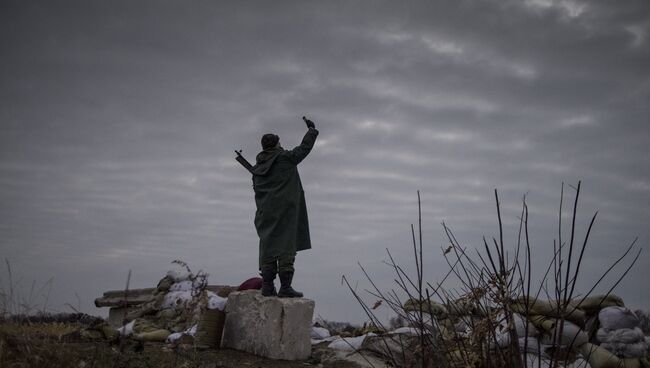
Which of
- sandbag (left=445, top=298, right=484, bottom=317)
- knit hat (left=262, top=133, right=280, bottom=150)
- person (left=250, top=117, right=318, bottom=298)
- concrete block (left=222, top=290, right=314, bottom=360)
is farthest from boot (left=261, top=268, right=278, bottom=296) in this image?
sandbag (left=445, top=298, right=484, bottom=317)

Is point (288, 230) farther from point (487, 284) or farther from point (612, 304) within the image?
point (487, 284)

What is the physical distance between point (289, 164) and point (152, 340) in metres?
3.76

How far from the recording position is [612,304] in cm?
681

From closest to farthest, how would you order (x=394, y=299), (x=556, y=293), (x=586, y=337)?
(x=556, y=293) < (x=394, y=299) < (x=586, y=337)

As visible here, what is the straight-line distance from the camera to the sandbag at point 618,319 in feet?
20.6

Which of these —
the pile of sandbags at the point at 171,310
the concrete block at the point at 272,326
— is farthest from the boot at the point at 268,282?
the pile of sandbags at the point at 171,310

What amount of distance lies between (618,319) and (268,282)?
462cm

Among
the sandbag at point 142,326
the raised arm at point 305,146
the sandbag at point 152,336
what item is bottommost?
the sandbag at point 152,336

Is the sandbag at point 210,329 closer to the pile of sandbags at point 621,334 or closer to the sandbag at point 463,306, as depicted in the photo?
the pile of sandbags at point 621,334

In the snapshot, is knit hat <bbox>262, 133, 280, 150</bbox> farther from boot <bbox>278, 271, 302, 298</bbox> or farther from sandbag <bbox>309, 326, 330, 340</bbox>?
sandbag <bbox>309, 326, 330, 340</bbox>

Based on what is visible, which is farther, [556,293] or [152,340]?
[152,340]

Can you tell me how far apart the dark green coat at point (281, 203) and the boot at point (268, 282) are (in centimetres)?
15

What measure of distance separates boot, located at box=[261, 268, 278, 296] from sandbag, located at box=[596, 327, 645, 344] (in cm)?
436

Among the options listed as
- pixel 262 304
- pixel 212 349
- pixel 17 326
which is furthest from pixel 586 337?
pixel 17 326
